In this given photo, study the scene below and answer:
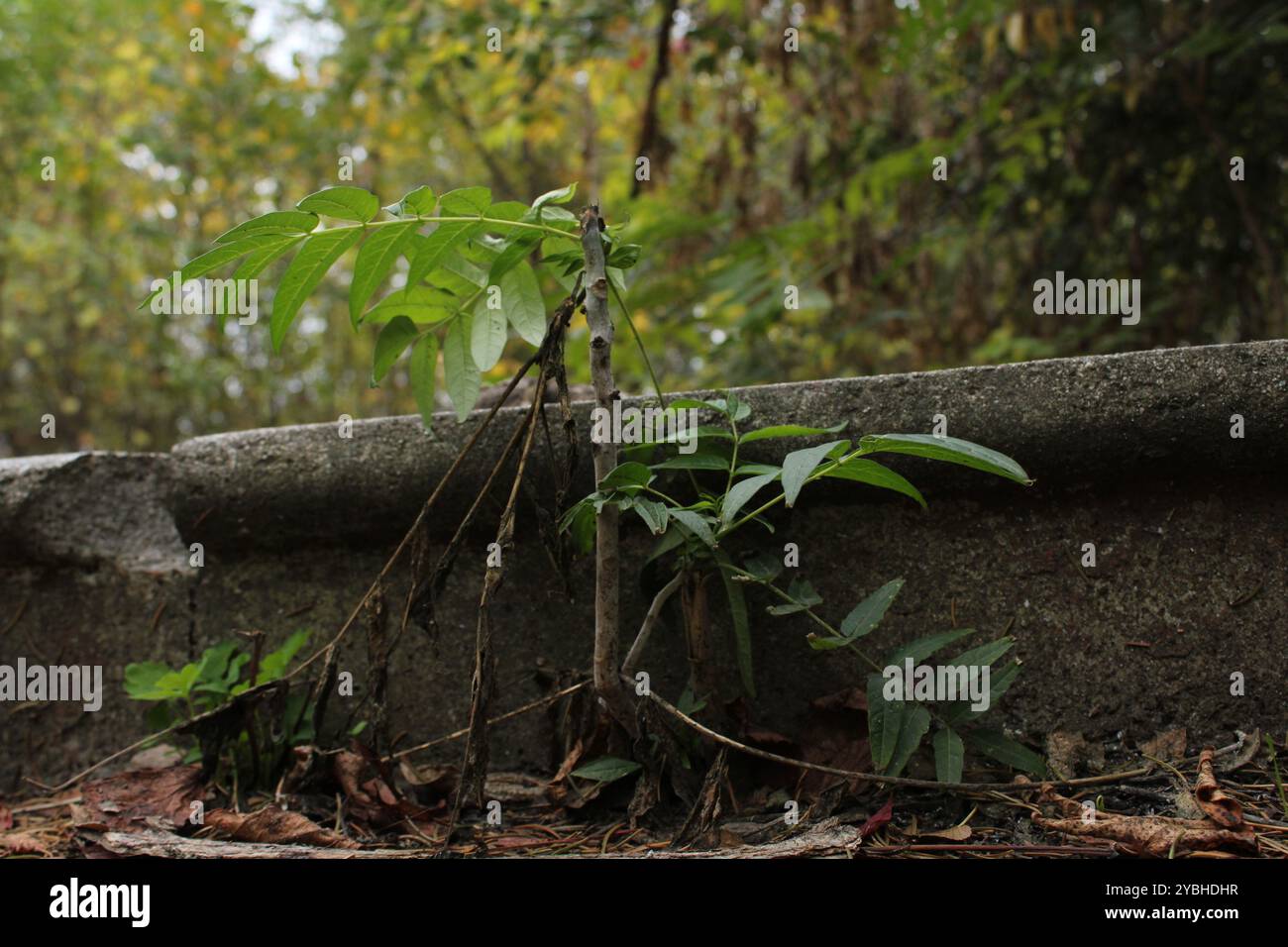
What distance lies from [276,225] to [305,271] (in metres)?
0.08

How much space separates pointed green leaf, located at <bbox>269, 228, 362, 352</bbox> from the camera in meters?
1.39

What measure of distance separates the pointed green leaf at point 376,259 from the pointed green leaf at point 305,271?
26 millimetres

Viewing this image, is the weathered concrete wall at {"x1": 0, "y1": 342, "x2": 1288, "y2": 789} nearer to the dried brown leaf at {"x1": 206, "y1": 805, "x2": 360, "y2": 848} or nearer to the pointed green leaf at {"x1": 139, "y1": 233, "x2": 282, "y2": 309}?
the dried brown leaf at {"x1": 206, "y1": 805, "x2": 360, "y2": 848}

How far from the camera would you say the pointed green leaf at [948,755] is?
1.31 metres

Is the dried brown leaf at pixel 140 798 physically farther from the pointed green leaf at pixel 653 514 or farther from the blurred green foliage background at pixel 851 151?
the blurred green foliage background at pixel 851 151

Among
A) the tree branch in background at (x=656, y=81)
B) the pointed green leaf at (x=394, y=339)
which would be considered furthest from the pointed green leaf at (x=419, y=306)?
the tree branch in background at (x=656, y=81)

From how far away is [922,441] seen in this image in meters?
1.26

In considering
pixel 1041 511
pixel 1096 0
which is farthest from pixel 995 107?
pixel 1041 511

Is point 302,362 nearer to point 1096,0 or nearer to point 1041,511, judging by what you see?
point 1096,0

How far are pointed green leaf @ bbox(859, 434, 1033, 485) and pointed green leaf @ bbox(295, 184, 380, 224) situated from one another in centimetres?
72

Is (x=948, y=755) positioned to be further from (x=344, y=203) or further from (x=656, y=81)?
(x=656, y=81)

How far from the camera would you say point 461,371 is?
5.05 feet

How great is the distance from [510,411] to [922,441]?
2.41 feet
